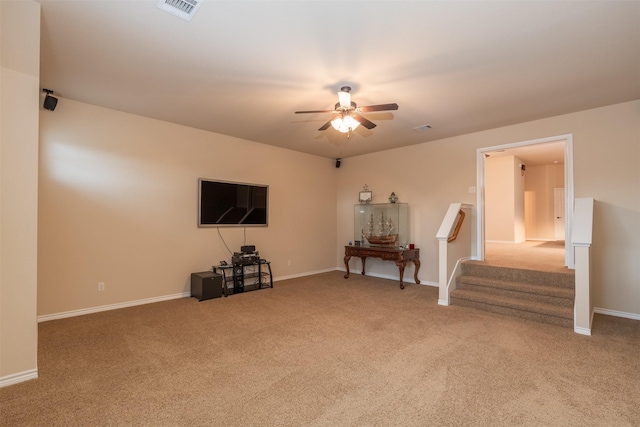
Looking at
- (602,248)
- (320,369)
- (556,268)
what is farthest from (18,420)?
(602,248)

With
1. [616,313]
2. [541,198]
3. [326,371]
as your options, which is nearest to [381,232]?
[616,313]

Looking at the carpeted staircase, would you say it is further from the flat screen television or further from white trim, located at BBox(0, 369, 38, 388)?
white trim, located at BBox(0, 369, 38, 388)

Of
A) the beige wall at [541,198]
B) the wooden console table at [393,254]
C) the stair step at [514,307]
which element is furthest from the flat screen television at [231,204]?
the beige wall at [541,198]

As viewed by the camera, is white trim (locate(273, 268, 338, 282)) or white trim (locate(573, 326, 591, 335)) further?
white trim (locate(273, 268, 338, 282))

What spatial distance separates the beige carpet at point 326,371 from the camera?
190cm

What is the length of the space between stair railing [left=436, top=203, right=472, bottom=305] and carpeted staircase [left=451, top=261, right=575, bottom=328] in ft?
0.47

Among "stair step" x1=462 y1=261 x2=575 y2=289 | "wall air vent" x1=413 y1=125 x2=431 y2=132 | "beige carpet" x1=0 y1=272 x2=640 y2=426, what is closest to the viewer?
"beige carpet" x1=0 y1=272 x2=640 y2=426

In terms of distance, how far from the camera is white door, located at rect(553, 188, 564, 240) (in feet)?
30.4

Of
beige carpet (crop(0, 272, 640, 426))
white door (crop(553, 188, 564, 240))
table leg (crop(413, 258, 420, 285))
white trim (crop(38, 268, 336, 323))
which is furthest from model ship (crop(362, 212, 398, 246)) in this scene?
white door (crop(553, 188, 564, 240))

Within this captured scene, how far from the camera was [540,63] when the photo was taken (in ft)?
9.18

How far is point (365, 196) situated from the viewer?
21.1 feet

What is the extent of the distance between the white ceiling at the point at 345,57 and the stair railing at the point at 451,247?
1.46 meters

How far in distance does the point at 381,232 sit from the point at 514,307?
8.88ft

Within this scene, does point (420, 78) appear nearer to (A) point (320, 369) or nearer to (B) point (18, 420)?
(A) point (320, 369)
